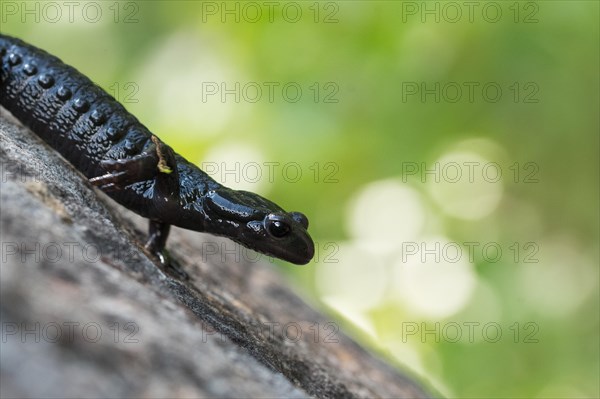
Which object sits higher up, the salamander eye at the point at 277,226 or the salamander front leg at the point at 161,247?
the salamander eye at the point at 277,226

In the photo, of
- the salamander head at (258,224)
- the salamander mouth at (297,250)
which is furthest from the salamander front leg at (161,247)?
the salamander mouth at (297,250)

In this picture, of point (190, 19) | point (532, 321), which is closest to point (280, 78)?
point (190, 19)

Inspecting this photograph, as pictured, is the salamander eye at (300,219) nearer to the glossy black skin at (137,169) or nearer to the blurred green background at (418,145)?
the glossy black skin at (137,169)

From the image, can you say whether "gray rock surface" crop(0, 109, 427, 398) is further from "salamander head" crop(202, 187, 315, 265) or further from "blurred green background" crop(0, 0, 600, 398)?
"blurred green background" crop(0, 0, 600, 398)

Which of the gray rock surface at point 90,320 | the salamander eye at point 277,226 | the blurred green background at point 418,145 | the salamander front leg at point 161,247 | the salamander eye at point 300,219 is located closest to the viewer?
the gray rock surface at point 90,320

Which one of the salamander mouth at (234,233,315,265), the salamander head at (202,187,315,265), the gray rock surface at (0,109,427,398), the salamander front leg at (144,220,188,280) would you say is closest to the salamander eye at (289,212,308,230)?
the salamander head at (202,187,315,265)

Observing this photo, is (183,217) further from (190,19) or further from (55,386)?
(190,19)

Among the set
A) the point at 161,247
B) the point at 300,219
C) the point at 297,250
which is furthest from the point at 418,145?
the point at 161,247

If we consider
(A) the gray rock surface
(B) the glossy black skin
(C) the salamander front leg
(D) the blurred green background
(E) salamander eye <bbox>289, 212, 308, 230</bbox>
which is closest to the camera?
(A) the gray rock surface
